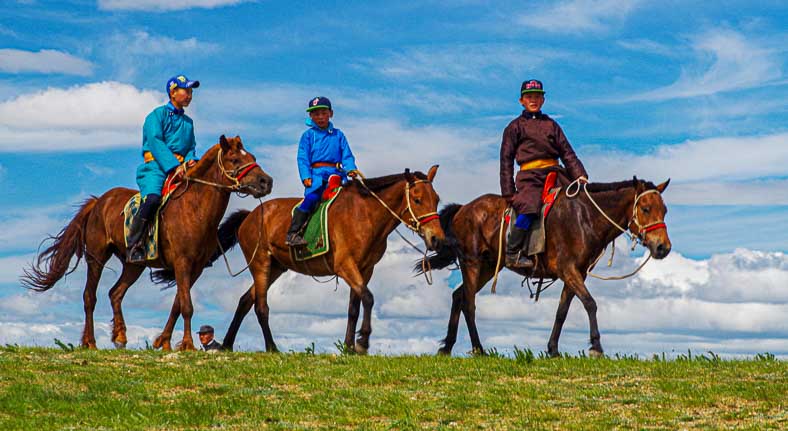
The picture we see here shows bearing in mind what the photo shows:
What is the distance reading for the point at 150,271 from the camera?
62.2ft

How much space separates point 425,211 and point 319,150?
228 cm

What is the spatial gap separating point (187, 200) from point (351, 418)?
621 cm

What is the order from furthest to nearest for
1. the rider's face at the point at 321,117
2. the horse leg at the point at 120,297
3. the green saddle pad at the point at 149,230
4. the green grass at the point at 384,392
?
the horse leg at the point at 120,297 < the rider's face at the point at 321,117 < the green saddle pad at the point at 149,230 < the green grass at the point at 384,392

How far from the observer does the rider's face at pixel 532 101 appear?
58.8ft

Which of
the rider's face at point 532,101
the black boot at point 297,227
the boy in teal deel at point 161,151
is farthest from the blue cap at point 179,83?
the rider's face at point 532,101

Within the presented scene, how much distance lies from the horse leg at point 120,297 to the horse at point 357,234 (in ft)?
5.48

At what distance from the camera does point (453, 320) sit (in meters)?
18.0

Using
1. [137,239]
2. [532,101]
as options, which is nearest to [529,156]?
[532,101]

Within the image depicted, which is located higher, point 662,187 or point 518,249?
point 662,187

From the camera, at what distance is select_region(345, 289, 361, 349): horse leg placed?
53.8 ft

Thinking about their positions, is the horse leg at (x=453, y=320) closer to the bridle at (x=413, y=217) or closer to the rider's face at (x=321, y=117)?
the bridle at (x=413, y=217)

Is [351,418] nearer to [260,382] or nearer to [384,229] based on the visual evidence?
[260,382]

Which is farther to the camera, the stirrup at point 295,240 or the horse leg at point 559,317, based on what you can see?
the stirrup at point 295,240

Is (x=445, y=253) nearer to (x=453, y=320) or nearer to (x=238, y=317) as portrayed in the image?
(x=453, y=320)
